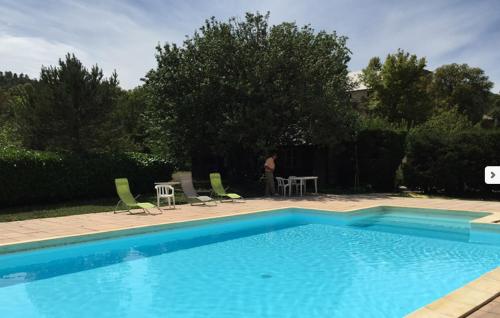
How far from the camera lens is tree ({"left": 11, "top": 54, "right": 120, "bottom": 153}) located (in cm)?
1831

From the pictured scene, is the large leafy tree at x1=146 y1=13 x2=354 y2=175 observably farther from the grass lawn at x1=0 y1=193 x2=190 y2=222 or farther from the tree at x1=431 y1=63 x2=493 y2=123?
the tree at x1=431 y1=63 x2=493 y2=123

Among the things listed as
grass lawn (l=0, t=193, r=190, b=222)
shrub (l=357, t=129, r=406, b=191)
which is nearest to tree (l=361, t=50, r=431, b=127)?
shrub (l=357, t=129, r=406, b=191)

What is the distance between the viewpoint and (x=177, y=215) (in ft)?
39.8

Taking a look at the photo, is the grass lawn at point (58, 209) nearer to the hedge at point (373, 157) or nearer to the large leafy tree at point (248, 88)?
the large leafy tree at point (248, 88)

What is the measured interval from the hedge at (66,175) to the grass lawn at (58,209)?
1.38 feet

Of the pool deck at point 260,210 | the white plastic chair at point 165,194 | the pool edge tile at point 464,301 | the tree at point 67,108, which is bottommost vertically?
the pool edge tile at point 464,301

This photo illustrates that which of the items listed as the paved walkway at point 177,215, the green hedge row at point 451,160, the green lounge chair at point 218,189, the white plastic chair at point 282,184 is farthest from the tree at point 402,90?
the green lounge chair at point 218,189

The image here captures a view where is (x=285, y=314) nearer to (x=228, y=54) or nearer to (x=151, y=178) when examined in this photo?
(x=151, y=178)

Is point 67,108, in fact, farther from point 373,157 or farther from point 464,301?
point 464,301

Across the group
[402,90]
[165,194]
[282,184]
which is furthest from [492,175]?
[402,90]

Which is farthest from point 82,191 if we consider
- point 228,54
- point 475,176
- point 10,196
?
point 475,176

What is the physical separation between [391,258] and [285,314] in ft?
12.4

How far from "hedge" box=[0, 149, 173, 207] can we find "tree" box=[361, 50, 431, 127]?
2259 cm

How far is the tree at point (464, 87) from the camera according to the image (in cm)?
5047
